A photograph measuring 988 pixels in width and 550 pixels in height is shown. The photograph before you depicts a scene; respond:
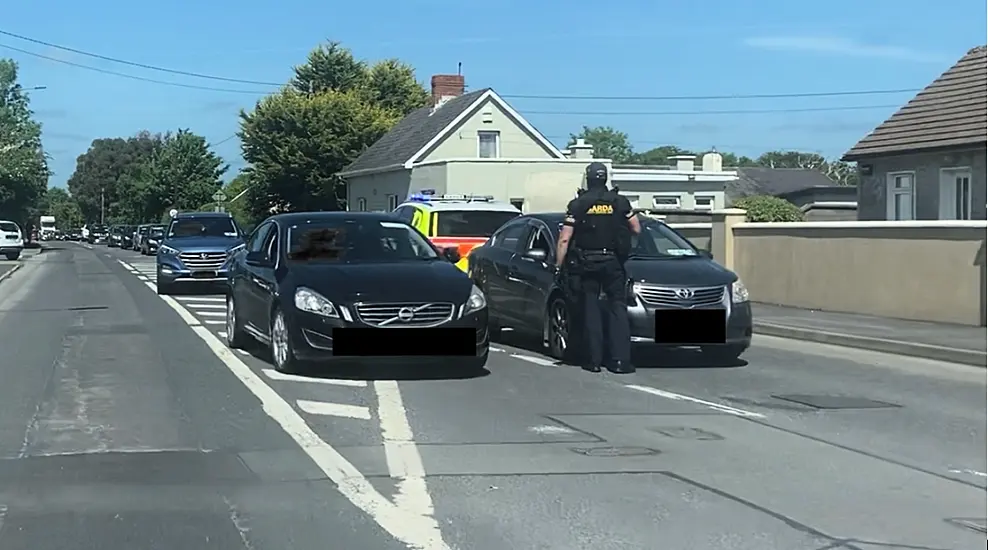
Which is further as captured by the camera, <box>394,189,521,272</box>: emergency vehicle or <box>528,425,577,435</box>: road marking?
<box>394,189,521,272</box>: emergency vehicle

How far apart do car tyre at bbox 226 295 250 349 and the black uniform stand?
157 inches

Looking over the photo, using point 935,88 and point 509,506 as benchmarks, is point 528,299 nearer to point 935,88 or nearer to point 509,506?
point 509,506

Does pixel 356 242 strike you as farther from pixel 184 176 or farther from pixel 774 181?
pixel 184 176

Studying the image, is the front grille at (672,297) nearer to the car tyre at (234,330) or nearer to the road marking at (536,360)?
the road marking at (536,360)

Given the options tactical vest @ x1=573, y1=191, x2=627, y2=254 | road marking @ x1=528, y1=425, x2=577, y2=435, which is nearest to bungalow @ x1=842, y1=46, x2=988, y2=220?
tactical vest @ x1=573, y1=191, x2=627, y2=254

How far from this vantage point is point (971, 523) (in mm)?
6391

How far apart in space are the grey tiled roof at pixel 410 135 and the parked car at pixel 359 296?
38.0 meters

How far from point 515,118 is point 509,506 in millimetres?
48088

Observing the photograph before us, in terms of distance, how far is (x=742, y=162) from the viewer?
146375 mm

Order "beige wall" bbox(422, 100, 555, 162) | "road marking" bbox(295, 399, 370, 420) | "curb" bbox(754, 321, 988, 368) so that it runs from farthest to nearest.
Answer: "beige wall" bbox(422, 100, 555, 162) < "curb" bbox(754, 321, 988, 368) < "road marking" bbox(295, 399, 370, 420)

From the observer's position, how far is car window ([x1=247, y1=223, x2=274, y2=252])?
1327 centimetres

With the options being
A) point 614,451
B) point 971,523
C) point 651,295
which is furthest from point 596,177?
point 971,523

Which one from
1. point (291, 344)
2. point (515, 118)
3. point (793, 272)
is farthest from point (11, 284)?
point (515, 118)

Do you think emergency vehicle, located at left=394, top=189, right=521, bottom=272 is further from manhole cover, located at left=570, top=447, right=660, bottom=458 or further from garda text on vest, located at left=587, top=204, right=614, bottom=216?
manhole cover, located at left=570, top=447, right=660, bottom=458
